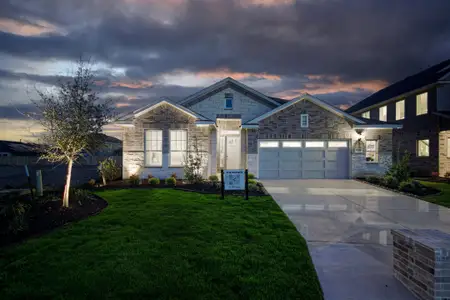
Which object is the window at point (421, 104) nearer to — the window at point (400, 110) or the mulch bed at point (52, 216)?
the window at point (400, 110)

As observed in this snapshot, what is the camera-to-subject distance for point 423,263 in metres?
3.45

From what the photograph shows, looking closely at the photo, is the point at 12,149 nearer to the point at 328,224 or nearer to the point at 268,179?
the point at 268,179

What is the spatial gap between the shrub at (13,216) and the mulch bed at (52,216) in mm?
131

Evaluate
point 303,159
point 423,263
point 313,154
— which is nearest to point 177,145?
point 303,159

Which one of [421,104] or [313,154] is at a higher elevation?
[421,104]

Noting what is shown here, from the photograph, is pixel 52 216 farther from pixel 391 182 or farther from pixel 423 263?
pixel 391 182

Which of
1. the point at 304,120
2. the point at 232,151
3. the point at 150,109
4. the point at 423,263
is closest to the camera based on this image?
the point at 423,263

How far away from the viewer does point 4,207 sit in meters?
6.71

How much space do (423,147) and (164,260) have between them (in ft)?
70.6

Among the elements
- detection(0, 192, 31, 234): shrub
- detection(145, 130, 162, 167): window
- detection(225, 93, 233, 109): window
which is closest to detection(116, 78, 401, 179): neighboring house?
detection(225, 93, 233, 109): window

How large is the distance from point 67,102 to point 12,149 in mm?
36657

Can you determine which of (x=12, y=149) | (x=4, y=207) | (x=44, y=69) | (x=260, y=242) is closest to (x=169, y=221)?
(x=260, y=242)

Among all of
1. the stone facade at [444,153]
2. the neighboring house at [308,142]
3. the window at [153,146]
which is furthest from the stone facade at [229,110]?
the stone facade at [444,153]

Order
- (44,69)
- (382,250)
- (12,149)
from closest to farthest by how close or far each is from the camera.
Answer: (382,250)
(44,69)
(12,149)
